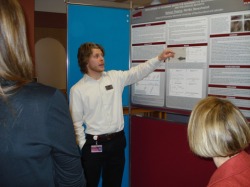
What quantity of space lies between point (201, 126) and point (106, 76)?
145cm

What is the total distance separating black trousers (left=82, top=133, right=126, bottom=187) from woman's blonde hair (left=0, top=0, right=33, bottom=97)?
1.60 meters

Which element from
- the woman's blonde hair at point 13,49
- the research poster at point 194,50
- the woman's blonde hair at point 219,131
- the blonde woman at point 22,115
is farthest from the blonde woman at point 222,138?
the research poster at point 194,50

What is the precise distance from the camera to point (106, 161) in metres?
2.55

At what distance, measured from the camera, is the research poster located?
2.02 metres

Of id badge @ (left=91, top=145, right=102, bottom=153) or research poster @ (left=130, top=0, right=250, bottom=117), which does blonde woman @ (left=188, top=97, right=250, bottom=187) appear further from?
id badge @ (left=91, top=145, right=102, bottom=153)

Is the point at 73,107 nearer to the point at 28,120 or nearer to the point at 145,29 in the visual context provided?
the point at 145,29

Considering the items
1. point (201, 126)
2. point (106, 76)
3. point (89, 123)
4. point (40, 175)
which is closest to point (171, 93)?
point (106, 76)

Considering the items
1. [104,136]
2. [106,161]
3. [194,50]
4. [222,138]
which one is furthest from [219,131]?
[106,161]

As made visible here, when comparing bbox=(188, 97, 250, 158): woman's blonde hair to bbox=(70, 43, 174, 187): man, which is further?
bbox=(70, 43, 174, 187): man

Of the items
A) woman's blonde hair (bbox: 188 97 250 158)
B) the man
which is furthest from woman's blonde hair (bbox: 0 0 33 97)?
the man

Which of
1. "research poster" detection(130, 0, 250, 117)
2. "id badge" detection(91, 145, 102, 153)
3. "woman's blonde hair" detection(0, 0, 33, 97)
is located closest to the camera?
"woman's blonde hair" detection(0, 0, 33, 97)

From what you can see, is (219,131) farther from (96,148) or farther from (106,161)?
(106,161)

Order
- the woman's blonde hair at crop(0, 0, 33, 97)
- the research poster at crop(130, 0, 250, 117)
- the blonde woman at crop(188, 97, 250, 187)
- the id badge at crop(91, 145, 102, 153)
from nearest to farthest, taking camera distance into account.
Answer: the woman's blonde hair at crop(0, 0, 33, 97) < the blonde woman at crop(188, 97, 250, 187) < the research poster at crop(130, 0, 250, 117) < the id badge at crop(91, 145, 102, 153)

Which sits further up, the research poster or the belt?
the research poster
